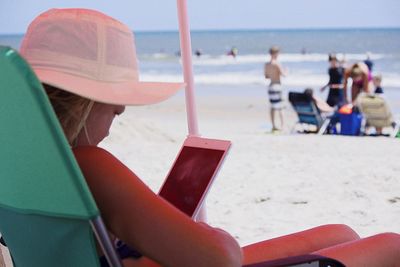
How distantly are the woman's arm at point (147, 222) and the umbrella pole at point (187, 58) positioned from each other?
41.6 inches

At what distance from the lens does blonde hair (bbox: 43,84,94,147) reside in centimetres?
124

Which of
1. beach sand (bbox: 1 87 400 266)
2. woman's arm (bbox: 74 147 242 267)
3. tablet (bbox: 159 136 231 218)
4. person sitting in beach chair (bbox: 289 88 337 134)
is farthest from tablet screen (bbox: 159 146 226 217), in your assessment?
person sitting in beach chair (bbox: 289 88 337 134)

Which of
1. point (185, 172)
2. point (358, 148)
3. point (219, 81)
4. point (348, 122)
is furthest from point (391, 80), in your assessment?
point (185, 172)

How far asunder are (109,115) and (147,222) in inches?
9.7

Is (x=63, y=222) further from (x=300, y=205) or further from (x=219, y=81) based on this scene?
(x=219, y=81)

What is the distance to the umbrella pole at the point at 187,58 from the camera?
2.21m

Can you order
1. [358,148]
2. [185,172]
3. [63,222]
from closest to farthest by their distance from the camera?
[63,222]
[185,172]
[358,148]

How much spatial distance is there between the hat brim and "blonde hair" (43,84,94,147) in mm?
51

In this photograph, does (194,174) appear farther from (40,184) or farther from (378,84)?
(378,84)

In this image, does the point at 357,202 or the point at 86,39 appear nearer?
the point at 86,39

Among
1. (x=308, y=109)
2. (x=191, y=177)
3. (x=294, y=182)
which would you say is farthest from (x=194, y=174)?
(x=308, y=109)

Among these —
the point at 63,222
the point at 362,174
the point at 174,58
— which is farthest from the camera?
the point at 174,58

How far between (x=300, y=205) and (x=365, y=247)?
224cm

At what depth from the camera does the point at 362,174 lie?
4309mm
